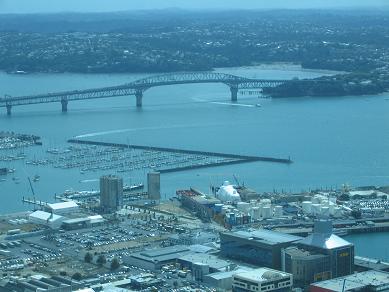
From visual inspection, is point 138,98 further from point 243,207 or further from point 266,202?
point 243,207

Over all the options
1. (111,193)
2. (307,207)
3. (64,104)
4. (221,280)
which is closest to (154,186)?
(111,193)

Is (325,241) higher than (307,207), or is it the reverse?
(325,241)

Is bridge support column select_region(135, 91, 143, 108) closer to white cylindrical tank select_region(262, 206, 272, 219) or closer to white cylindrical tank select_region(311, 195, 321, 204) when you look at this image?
white cylindrical tank select_region(311, 195, 321, 204)

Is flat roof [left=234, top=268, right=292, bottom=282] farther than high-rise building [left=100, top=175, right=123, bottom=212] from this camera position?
No

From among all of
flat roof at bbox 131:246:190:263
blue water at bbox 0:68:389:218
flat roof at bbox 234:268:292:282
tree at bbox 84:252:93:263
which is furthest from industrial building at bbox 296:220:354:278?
blue water at bbox 0:68:389:218

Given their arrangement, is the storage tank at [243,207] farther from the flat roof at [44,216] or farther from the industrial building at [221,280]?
the industrial building at [221,280]

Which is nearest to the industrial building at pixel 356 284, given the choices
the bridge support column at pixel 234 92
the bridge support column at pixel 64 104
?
the bridge support column at pixel 64 104

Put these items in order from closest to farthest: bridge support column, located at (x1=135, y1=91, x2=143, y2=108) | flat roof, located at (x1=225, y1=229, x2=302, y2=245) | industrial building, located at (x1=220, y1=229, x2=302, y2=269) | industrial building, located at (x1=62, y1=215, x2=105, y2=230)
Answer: industrial building, located at (x1=220, y1=229, x2=302, y2=269) → flat roof, located at (x1=225, y1=229, x2=302, y2=245) → industrial building, located at (x1=62, y1=215, x2=105, y2=230) → bridge support column, located at (x1=135, y1=91, x2=143, y2=108)
